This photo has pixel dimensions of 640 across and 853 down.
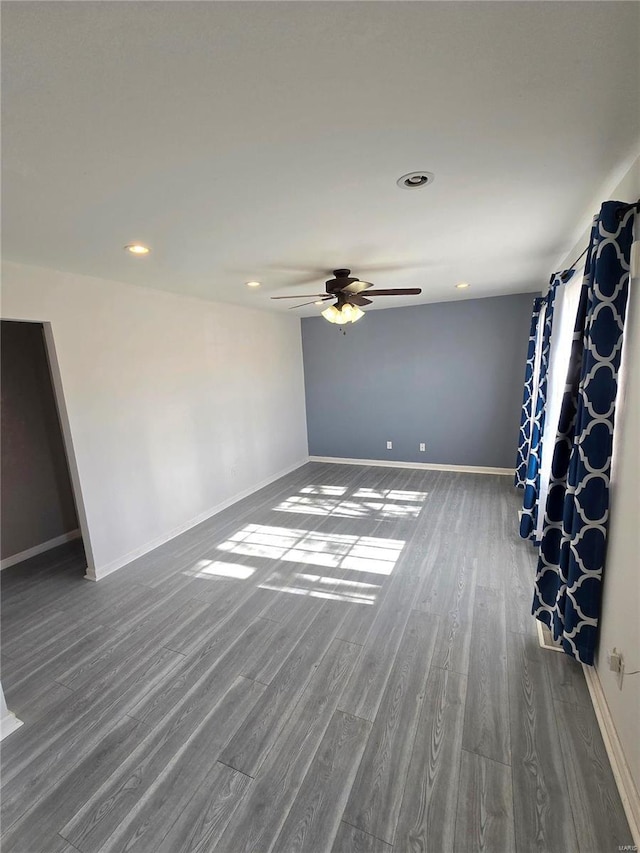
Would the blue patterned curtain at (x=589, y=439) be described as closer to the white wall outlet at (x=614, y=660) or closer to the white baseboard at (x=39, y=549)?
the white wall outlet at (x=614, y=660)

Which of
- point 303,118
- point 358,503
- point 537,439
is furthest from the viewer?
point 358,503

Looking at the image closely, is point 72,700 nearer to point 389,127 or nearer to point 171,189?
point 171,189

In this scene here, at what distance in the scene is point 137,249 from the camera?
2295 millimetres

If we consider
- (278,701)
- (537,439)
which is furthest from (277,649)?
(537,439)

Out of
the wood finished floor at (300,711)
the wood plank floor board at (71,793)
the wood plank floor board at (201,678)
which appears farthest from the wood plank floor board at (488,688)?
the wood plank floor board at (71,793)

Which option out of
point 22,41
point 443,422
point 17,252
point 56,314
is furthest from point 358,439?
point 22,41

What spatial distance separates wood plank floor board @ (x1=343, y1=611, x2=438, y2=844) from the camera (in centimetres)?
136

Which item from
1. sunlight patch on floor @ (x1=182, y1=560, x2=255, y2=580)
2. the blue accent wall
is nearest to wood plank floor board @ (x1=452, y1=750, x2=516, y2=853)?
sunlight patch on floor @ (x1=182, y1=560, x2=255, y2=580)

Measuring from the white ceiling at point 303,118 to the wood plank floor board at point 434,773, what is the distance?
2451 mm

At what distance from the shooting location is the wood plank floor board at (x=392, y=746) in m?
1.36

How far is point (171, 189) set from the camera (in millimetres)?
1555

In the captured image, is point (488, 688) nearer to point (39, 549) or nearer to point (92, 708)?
point (92, 708)

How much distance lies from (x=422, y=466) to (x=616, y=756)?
419 centimetres

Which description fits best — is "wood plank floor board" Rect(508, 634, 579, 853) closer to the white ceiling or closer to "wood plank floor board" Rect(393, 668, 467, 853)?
"wood plank floor board" Rect(393, 668, 467, 853)
